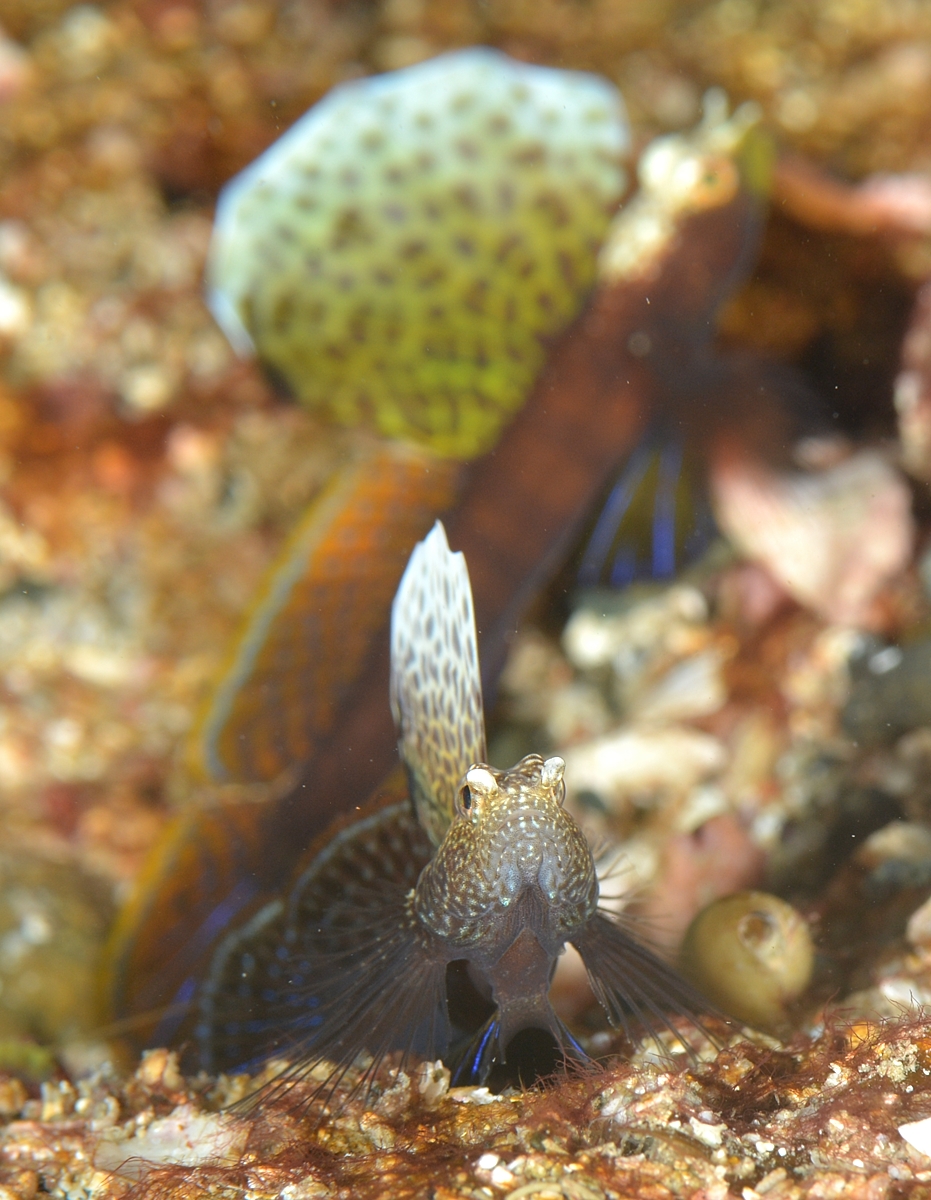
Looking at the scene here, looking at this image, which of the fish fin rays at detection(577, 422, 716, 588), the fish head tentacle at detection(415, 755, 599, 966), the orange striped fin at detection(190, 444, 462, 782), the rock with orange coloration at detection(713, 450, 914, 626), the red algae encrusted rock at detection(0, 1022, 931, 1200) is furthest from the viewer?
the fish fin rays at detection(577, 422, 716, 588)

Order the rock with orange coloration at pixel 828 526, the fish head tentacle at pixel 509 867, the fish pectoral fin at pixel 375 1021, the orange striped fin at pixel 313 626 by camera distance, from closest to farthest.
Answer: the fish head tentacle at pixel 509 867, the fish pectoral fin at pixel 375 1021, the orange striped fin at pixel 313 626, the rock with orange coloration at pixel 828 526

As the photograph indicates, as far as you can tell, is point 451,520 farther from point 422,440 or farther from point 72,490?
point 72,490

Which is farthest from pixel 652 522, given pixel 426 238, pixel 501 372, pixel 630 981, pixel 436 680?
pixel 630 981

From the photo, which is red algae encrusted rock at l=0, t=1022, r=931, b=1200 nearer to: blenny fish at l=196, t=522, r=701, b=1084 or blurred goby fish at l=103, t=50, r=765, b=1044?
blenny fish at l=196, t=522, r=701, b=1084

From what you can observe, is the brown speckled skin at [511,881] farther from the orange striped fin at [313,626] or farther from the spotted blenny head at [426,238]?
the spotted blenny head at [426,238]

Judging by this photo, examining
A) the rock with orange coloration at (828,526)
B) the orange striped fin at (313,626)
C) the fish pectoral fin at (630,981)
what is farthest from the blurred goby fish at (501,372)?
the fish pectoral fin at (630,981)

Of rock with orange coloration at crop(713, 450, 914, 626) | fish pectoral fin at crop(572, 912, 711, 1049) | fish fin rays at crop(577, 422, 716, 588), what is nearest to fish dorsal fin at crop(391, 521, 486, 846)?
fish pectoral fin at crop(572, 912, 711, 1049)

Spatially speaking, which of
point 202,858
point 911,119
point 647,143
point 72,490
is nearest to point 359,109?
point 647,143

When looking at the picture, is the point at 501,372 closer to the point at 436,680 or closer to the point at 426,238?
the point at 426,238

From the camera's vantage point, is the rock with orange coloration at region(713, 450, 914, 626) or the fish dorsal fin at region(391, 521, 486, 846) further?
the rock with orange coloration at region(713, 450, 914, 626)
